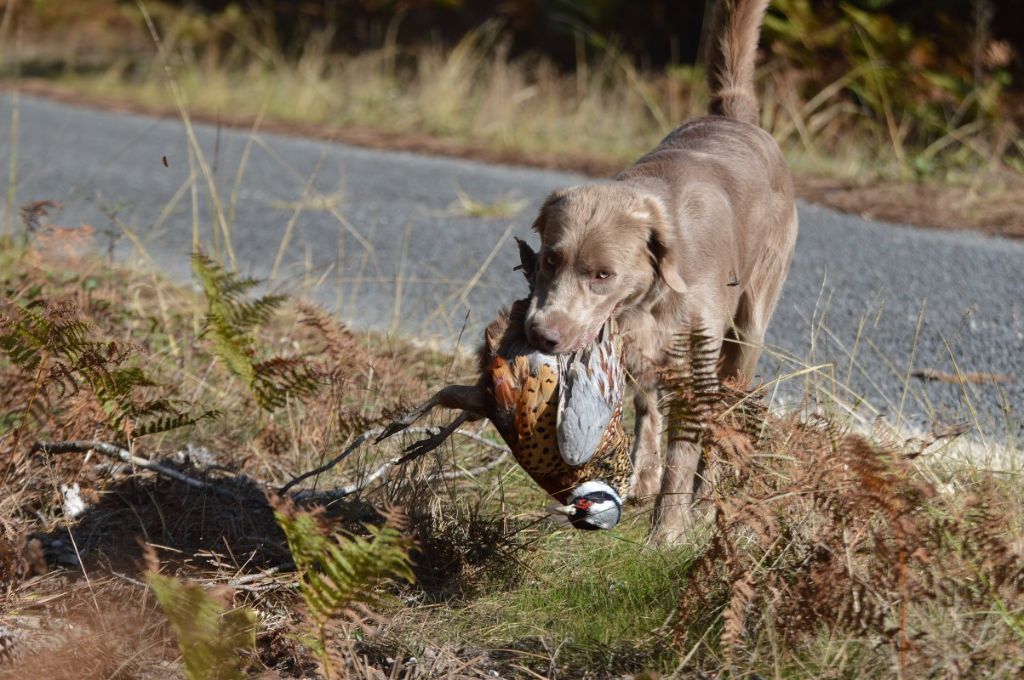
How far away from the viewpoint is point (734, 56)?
481 cm

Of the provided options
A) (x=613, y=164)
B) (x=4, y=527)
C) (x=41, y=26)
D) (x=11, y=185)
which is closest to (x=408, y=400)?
(x=4, y=527)

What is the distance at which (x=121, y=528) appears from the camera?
360 cm

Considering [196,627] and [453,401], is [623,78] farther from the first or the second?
[196,627]

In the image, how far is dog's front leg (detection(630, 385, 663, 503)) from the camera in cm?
384

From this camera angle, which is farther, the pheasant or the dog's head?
the dog's head

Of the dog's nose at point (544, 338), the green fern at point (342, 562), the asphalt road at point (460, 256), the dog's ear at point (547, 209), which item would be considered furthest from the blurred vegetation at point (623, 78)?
the green fern at point (342, 562)

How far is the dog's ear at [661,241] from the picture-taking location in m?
3.72

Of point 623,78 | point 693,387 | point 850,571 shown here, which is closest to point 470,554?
point 693,387

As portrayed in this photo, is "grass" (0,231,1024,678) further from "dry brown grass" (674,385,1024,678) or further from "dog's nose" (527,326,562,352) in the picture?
"dog's nose" (527,326,562,352)

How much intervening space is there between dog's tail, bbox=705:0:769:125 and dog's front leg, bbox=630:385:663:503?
Answer: 154cm

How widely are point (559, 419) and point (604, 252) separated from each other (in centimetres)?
106

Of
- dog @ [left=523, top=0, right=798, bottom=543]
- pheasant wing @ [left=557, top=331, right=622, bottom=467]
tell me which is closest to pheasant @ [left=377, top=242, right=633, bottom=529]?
pheasant wing @ [left=557, top=331, right=622, bottom=467]

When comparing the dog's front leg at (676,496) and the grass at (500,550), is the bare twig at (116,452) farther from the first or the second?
the dog's front leg at (676,496)

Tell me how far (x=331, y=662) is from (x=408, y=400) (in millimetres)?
1438
